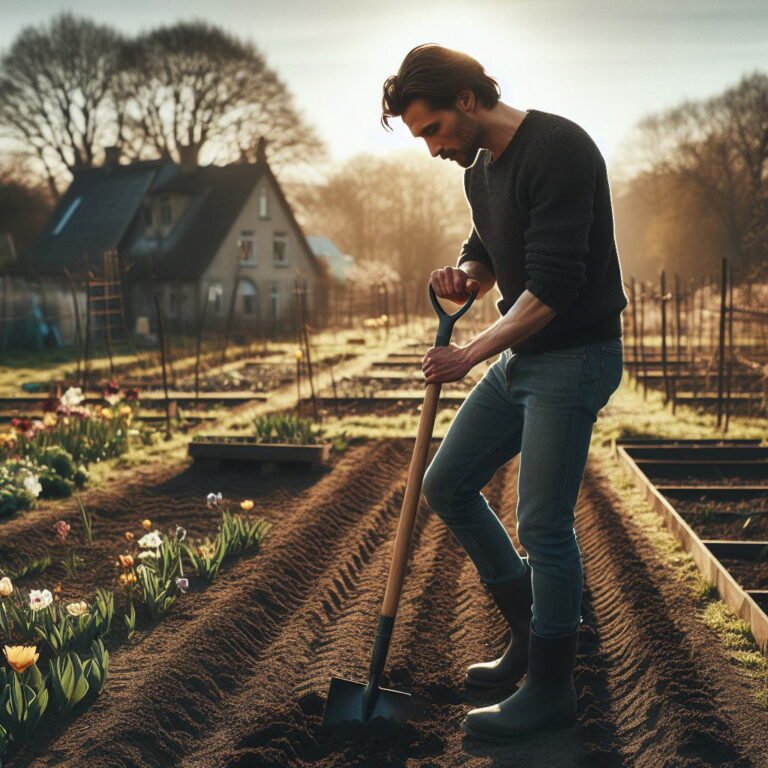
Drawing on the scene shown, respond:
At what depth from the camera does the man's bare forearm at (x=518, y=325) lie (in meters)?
2.61

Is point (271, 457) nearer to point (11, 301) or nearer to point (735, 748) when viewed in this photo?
point (735, 748)

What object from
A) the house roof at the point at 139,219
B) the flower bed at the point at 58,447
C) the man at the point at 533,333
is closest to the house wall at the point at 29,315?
the house roof at the point at 139,219

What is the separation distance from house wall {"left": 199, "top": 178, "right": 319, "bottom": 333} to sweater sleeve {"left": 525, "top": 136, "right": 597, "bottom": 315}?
23.0m

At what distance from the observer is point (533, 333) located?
264cm

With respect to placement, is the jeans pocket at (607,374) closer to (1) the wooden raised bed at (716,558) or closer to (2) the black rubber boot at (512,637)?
(2) the black rubber boot at (512,637)

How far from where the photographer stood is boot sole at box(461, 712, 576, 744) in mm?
2848

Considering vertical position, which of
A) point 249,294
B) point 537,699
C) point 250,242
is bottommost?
point 537,699

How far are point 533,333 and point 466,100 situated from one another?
0.66m

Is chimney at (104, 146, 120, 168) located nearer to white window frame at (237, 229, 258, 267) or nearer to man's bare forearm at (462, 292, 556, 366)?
white window frame at (237, 229, 258, 267)

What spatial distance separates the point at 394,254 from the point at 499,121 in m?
42.5

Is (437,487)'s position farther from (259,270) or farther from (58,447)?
(259,270)

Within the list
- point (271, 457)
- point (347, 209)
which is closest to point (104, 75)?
point (347, 209)

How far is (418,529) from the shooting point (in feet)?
18.5

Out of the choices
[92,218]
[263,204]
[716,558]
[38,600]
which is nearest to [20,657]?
[38,600]
